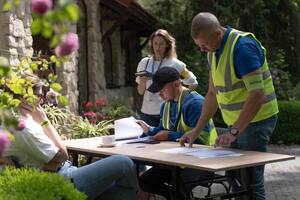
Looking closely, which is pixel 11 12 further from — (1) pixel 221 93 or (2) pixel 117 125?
(1) pixel 221 93

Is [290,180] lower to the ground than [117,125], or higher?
lower

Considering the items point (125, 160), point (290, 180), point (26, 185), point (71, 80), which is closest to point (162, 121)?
point (125, 160)

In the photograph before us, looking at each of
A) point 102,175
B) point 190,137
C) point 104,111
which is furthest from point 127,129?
point 104,111

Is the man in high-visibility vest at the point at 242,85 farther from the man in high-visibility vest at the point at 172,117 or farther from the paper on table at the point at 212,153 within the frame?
the man in high-visibility vest at the point at 172,117

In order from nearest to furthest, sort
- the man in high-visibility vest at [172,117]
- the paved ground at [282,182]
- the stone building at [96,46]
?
the man in high-visibility vest at [172,117]
the paved ground at [282,182]
the stone building at [96,46]

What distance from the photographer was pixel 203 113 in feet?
12.3

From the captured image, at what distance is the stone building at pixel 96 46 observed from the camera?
6902mm

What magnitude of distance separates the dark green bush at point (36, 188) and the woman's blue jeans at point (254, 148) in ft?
3.85

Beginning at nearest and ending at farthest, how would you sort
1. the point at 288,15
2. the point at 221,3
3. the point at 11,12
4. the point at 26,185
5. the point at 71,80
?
1. the point at 26,185
2. the point at 11,12
3. the point at 71,80
4. the point at 221,3
5. the point at 288,15

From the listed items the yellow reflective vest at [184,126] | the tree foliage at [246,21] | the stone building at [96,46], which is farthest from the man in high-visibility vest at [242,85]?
the tree foliage at [246,21]

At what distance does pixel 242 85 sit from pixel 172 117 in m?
1.04

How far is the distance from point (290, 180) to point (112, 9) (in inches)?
266

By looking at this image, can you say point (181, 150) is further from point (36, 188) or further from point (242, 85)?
point (36, 188)

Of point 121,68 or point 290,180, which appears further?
point 121,68
